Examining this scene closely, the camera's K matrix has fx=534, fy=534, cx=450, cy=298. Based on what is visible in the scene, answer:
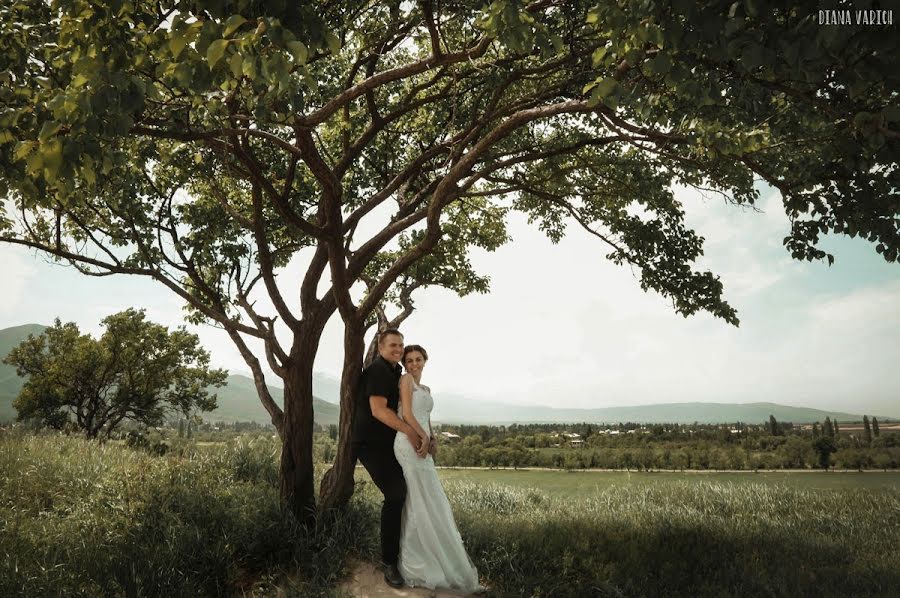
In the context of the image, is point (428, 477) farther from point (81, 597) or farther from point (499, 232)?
point (499, 232)

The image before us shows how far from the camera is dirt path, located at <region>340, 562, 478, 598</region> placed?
5.89 m

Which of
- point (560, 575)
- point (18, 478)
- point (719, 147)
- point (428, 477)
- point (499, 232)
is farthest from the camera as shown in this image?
point (499, 232)

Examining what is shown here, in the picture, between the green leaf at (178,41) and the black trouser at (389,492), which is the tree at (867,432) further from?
the green leaf at (178,41)

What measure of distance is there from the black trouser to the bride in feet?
0.28

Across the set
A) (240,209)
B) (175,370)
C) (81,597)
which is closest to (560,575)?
(81,597)

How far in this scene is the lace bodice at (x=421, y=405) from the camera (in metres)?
6.35

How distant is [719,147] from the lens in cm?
525

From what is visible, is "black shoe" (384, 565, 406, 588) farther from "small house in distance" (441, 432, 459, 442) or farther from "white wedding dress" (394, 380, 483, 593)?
"small house in distance" (441, 432, 459, 442)

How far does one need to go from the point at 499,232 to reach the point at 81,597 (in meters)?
11.6

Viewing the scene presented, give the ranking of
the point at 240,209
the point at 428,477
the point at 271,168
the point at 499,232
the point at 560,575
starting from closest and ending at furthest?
the point at 428,477
the point at 560,575
the point at 271,168
the point at 240,209
the point at 499,232

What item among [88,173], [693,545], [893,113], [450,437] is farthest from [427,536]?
[450,437]

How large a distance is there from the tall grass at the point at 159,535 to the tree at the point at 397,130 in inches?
40.1

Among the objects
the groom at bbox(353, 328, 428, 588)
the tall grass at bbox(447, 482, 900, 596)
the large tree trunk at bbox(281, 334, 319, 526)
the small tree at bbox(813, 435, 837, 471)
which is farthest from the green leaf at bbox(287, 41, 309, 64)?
the small tree at bbox(813, 435, 837, 471)

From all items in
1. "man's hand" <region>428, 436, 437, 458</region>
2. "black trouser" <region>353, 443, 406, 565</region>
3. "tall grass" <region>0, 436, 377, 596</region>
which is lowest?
"tall grass" <region>0, 436, 377, 596</region>
